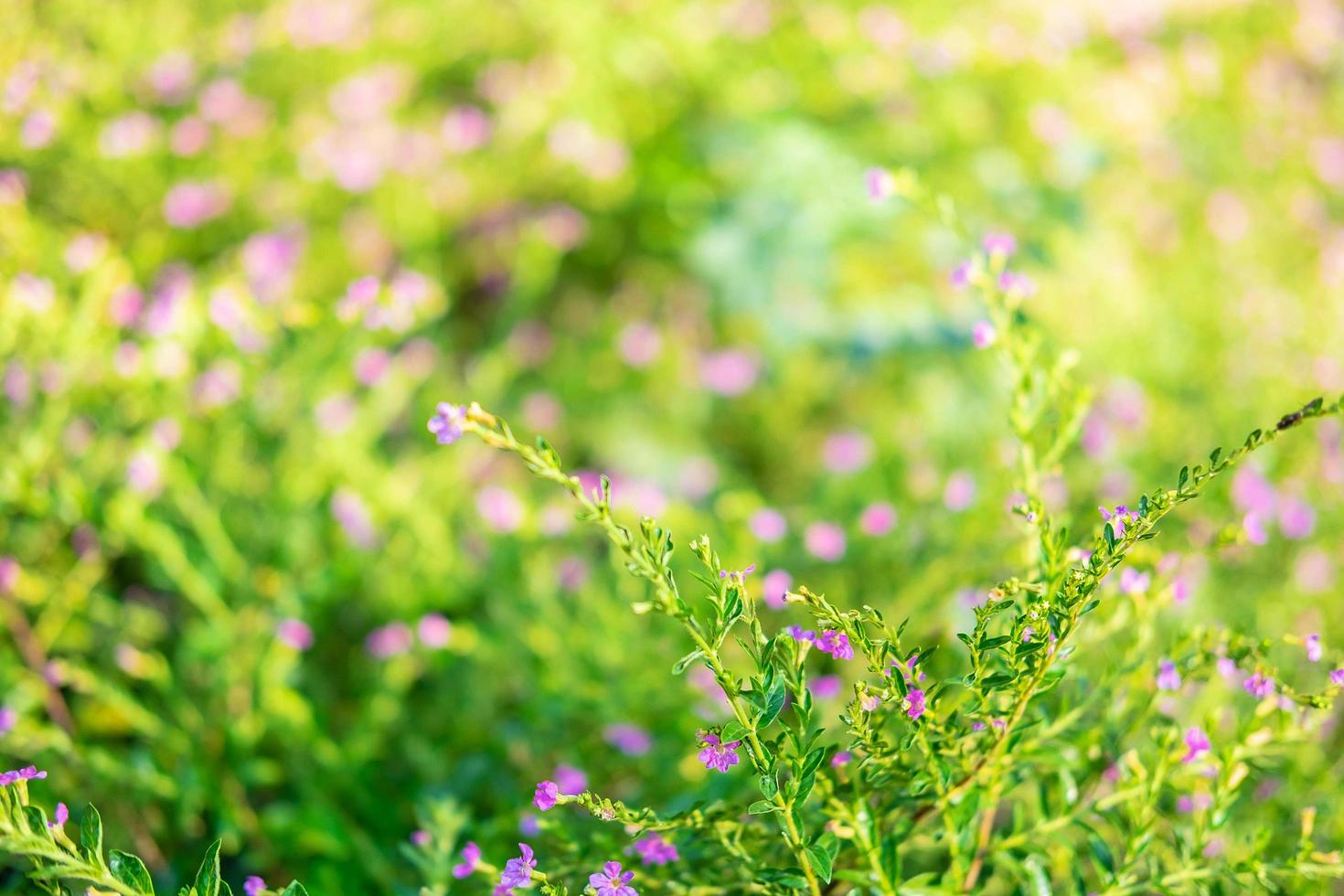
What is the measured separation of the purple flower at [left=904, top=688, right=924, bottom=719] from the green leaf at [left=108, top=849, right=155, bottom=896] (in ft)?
2.15

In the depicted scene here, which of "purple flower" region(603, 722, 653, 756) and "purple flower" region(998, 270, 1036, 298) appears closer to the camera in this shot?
"purple flower" region(998, 270, 1036, 298)

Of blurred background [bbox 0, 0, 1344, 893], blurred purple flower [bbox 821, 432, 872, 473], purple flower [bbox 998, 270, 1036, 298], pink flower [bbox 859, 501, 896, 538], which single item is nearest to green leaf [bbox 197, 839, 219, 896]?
blurred background [bbox 0, 0, 1344, 893]

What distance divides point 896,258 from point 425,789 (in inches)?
74.0

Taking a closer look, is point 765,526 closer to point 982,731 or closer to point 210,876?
point 982,731

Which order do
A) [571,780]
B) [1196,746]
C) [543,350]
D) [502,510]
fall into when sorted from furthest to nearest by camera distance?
[543,350] → [502,510] → [571,780] → [1196,746]

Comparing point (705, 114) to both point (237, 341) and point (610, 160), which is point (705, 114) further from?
point (237, 341)

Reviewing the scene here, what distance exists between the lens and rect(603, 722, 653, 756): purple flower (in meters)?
1.43

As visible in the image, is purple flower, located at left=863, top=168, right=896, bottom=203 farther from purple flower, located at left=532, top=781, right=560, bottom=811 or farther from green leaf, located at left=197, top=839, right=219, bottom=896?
green leaf, located at left=197, top=839, right=219, bottom=896

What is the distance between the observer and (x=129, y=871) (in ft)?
2.60

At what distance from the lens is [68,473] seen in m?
1.51

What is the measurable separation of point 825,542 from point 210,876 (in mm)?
1187

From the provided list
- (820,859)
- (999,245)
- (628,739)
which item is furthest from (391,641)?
(999,245)

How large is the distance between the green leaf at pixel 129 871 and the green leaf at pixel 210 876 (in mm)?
39

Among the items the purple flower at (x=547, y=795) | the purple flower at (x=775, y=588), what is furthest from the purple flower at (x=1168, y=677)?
the purple flower at (x=547, y=795)
